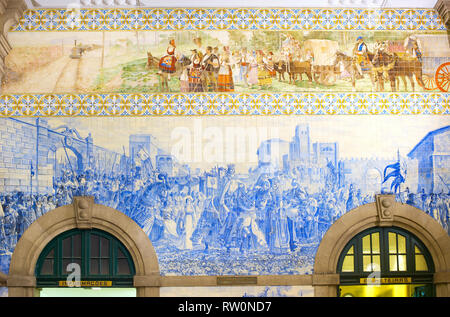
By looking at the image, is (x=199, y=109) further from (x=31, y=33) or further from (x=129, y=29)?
(x=31, y=33)

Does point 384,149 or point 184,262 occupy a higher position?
point 384,149

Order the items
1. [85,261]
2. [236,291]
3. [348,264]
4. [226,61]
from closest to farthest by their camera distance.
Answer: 1. [236,291]
2. [85,261]
3. [348,264]
4. [226,61]

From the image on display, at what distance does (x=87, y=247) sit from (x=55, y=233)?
0.68 metres

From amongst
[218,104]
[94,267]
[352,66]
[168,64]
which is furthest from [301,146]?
[94,267]

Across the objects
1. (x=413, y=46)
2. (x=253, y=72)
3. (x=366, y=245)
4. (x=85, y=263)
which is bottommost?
(x=85, y=263)

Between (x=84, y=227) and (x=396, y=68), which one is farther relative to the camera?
(x=396, y=68)

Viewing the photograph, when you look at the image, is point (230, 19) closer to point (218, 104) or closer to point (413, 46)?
point (218, 104)

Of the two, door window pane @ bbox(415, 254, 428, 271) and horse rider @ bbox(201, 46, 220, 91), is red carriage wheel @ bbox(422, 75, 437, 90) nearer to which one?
door window pane @ bbox(415, 254, 428, 271)

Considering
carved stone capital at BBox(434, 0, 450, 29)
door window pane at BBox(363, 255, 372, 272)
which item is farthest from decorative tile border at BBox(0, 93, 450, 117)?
door window pane at BBox(363, 255, 372, 272)

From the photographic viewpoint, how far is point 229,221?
11.2 metres

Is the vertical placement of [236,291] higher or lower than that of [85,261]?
lower

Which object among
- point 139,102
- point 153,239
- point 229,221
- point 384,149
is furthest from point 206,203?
point 384,149

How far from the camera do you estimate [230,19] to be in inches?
472

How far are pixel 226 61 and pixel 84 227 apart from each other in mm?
4425
